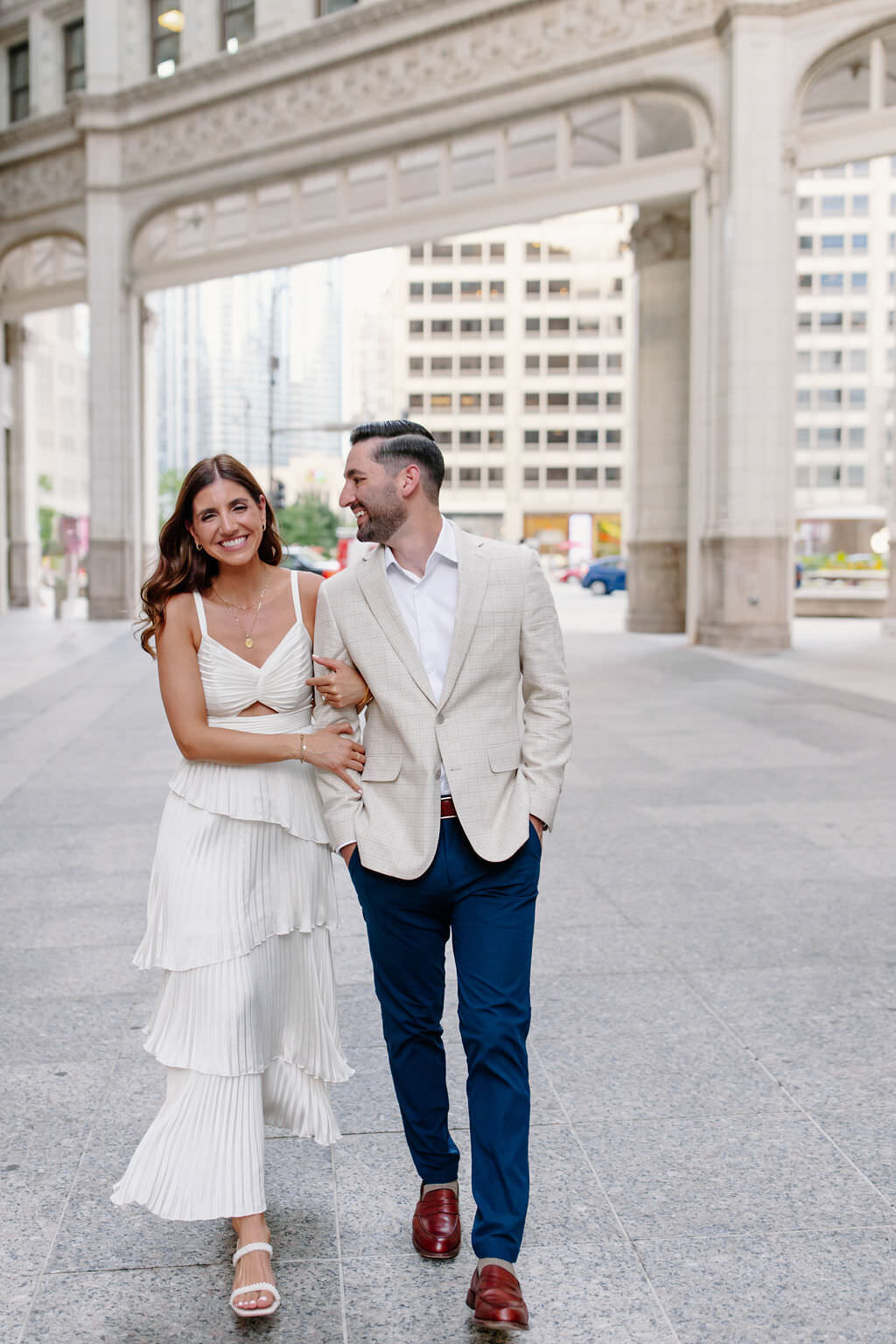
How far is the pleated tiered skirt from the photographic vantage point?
2953 mm

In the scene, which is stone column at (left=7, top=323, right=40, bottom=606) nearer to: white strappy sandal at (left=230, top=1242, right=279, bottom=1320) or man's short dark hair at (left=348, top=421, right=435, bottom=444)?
man's short dark hair at (left=348, top=421, right=435, bottom=444)

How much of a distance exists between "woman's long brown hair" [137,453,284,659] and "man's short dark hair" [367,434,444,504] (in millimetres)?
314

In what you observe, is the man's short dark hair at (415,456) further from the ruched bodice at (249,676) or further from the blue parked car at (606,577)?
the blue parked car at (606,577)

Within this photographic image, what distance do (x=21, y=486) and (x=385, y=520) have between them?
1339 inches

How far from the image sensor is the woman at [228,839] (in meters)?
2.96

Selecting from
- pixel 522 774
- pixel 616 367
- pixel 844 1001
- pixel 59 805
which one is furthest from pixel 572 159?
pixel 616 367

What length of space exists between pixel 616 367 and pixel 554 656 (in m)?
95.2

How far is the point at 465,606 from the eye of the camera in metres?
2.93

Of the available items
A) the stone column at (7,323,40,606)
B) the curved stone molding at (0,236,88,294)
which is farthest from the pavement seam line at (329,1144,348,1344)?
the stone column at (7,323,40,606)

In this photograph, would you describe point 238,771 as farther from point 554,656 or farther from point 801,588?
point 801,588

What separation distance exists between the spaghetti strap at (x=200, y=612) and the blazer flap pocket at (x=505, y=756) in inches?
26.9

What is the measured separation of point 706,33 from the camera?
2027 centimetres

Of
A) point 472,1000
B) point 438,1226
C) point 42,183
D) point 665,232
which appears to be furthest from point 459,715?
point 42,183

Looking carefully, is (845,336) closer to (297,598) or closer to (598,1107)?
(598,1107)
